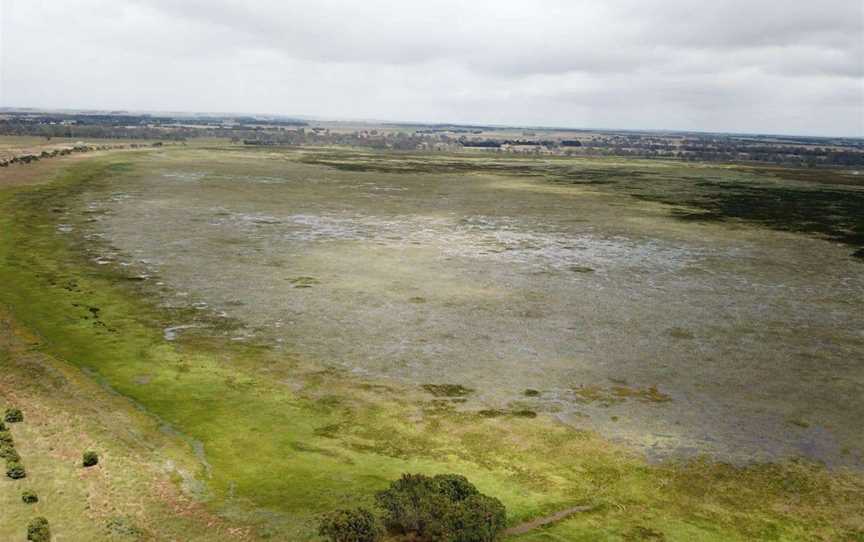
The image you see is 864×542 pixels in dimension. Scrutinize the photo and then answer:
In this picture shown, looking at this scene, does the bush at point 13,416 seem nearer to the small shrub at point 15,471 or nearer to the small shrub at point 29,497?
the small shrub at point 15,471

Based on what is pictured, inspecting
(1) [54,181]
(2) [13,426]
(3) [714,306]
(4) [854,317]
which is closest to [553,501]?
(2) [13,426]

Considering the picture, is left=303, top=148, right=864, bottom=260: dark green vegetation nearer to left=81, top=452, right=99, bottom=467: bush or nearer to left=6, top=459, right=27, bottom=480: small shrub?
left=81, top=452, right=99, bottom=467: bush

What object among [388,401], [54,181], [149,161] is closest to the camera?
[388,401]

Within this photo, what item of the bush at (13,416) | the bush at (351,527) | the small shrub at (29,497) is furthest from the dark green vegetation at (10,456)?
the bush at (351,527)

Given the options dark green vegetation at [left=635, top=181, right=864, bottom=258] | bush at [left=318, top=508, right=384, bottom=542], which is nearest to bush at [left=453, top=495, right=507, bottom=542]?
bush at [left=318, top=508, right=384, bottom=542]

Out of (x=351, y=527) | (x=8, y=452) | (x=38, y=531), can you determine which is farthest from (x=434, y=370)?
(x=38, y=531)

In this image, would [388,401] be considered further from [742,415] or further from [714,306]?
[714,306]

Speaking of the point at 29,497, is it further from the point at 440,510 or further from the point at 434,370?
the point at 434,370
